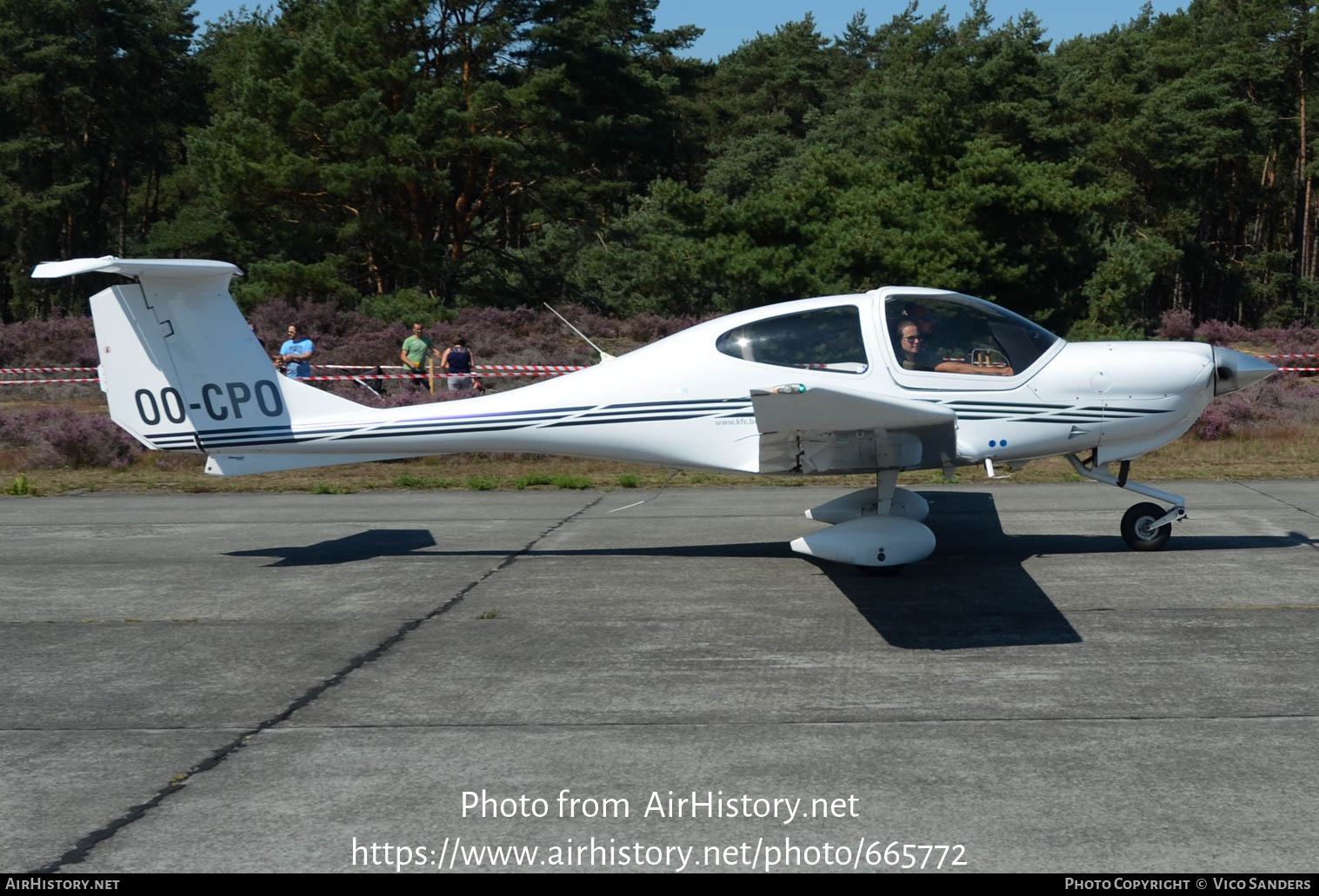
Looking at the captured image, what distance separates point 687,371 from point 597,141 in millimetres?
33516

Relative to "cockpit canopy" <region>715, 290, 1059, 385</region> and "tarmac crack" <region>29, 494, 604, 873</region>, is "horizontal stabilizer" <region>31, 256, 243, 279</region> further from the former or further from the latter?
"cockpit canopy" <region>715, 290, 1059, 385</region>

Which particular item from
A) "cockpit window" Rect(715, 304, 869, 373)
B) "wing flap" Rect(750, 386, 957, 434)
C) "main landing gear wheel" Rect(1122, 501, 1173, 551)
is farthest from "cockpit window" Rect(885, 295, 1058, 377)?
"main landing gear wheel" Rect(1122, 501, 1173, 551)

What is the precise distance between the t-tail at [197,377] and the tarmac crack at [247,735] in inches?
A: 75.5

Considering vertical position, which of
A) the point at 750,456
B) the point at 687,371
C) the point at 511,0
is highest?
the point at 511,0

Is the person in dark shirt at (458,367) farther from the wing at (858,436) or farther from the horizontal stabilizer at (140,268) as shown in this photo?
the wing at (858,436)

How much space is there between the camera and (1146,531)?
32.8 ft

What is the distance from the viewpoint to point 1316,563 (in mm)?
9336

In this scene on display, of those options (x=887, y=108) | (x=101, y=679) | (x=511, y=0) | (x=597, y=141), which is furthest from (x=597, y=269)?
(x=101, y=679)

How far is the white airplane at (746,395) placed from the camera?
9398mm

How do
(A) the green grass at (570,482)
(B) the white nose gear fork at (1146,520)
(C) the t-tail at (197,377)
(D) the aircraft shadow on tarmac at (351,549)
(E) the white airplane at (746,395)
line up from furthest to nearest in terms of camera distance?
(A) the green grass at (570,482)
(D) the aircraft shadow on tarmac at (351,549)
(B) the white nose gear fork at (1146,520)
(C) the t-tail at (197,377)
(E) the white airplane at (746,395)

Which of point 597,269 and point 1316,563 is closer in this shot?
point 1316,563

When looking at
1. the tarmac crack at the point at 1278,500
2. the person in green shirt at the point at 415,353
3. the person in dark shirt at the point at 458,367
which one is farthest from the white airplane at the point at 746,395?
the person in green shirt at the point at 415,353

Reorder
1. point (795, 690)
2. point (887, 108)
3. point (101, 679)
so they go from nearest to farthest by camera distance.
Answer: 1. point (795, 690)
2. point (101, 679)
3. point (887, 108)

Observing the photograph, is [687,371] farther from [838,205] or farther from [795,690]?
[838,205]
